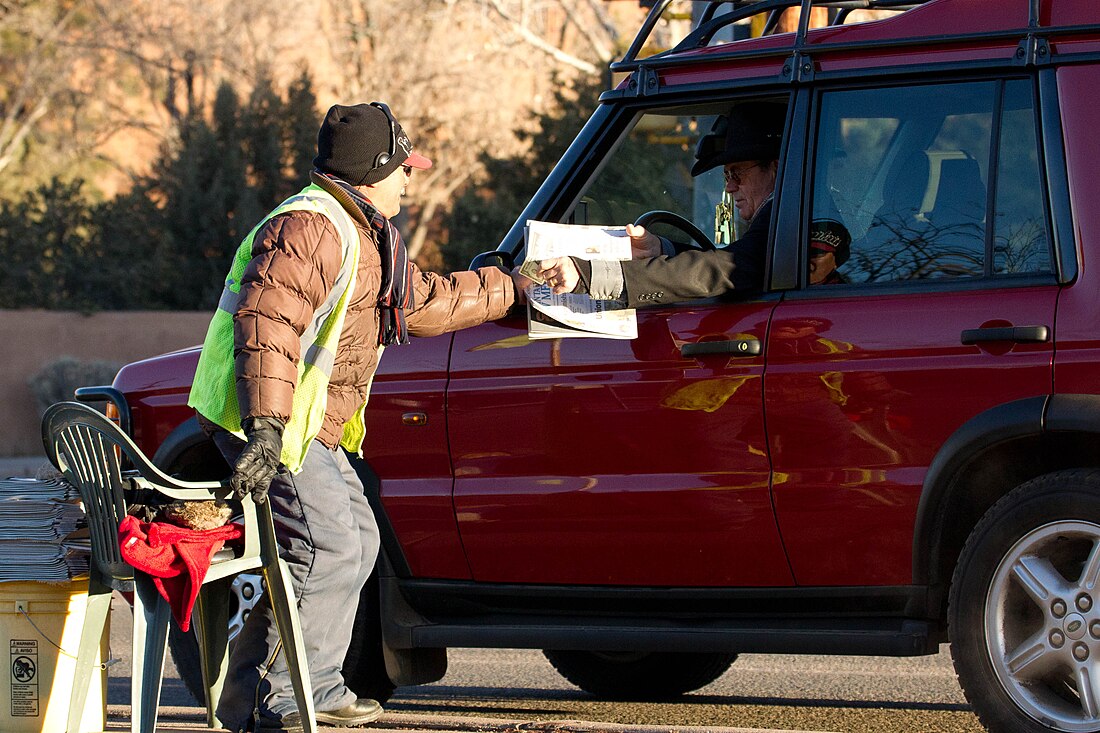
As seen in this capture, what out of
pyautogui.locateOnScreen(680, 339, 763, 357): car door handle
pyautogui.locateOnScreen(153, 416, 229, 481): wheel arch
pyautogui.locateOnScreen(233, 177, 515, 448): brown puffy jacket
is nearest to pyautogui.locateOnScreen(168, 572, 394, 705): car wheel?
pyautogui.locateOnScreen(153, 416, 229, 481): wheel arch

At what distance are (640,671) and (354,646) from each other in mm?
1304

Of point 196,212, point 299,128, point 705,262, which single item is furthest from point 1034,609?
point 299,128

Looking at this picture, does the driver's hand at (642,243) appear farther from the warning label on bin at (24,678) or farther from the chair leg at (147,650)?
the warning label on bin at (24,678)

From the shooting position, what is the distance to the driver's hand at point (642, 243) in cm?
483

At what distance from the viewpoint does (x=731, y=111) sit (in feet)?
16.5

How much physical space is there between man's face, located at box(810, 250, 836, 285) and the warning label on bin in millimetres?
2569

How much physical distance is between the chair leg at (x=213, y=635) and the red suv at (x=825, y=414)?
1.46 ft

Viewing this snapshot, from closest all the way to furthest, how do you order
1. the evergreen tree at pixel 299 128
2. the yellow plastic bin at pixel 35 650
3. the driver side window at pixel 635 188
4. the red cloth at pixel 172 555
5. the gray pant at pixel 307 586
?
1. the red cloth at pixel 172 555
2. the gray pant at pixel 307 586
3. the yellow plastic bin at pixel 35 650
4. the driver side window at pixel 635 188
5. the evergreen tree at pixel 299 128

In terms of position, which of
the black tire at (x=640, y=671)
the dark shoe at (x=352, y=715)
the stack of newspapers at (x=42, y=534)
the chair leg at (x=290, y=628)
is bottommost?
the black tire at (x=640, y=671)

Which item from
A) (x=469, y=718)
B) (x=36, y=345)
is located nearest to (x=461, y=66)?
(x=36, y=345)

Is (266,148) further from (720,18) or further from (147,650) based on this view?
(147,650)

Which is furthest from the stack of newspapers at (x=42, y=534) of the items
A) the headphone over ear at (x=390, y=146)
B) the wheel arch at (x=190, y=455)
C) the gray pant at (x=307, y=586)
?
the headphone over ear at (x=390, y=146)

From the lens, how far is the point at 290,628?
419 cm

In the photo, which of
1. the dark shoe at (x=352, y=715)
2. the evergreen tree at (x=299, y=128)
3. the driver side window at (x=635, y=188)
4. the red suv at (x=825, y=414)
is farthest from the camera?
the evergreen tree at (x=299, y=128)
